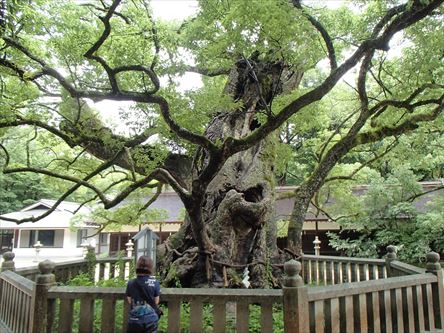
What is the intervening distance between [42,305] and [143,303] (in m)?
1.07

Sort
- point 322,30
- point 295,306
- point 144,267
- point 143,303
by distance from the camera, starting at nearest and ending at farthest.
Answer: point 295,306, point 143,303, point 144,267, point 322,30

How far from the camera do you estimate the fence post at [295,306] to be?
10.5 feet

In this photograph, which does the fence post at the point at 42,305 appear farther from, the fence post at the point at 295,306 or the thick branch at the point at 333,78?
the thick branch at the point at 333,78

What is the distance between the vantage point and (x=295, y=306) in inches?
126

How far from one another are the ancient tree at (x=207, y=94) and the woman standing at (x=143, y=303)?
158 centimetres

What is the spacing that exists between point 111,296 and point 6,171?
403 cm

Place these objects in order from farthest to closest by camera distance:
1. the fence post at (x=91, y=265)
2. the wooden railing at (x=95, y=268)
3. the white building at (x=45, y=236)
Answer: the white building at (x=45, y=236) < the fence post at (x=91, y=265) < the wooden railing at (x=95, y=268)

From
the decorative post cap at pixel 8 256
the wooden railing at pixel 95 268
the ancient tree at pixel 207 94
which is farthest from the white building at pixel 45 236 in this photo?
the decorative post cap at pixel 8 256

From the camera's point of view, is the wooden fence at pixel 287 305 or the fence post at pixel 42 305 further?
the fence post at pixel 42 305

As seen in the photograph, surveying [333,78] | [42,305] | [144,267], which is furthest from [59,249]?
[333,78]

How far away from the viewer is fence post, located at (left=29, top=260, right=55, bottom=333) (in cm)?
356

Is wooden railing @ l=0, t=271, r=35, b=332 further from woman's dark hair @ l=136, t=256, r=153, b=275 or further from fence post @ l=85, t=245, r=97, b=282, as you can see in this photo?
fence post @ l=85, t=245, r=97, b=282

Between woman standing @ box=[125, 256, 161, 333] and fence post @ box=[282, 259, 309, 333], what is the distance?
1.18 meters

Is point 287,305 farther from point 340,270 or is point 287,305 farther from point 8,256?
point 340,270
